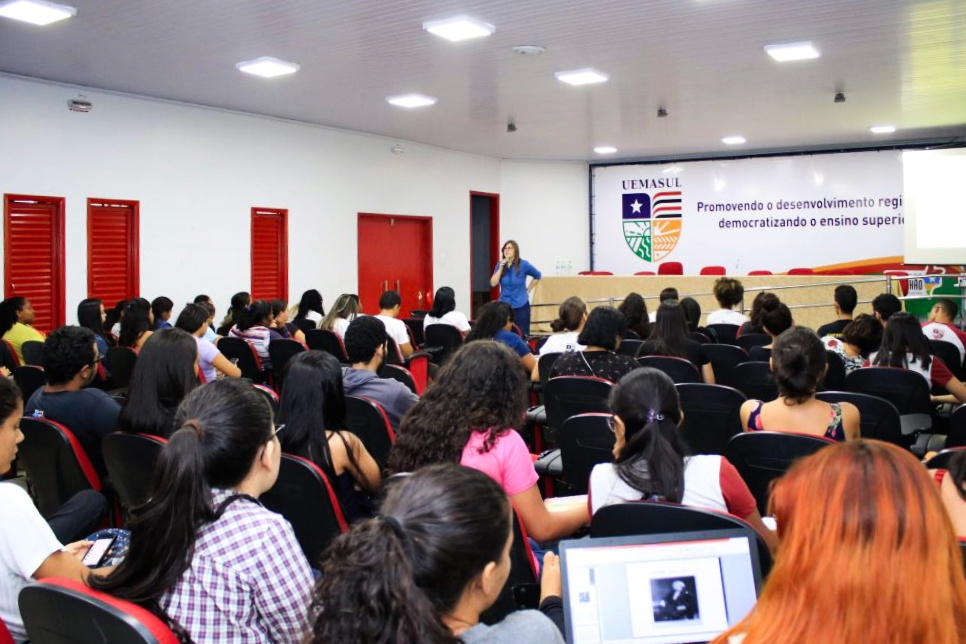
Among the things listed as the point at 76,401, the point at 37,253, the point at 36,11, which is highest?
the point at 36,11

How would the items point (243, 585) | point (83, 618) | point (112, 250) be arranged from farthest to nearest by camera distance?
point (112, 250) → point (243, 585) → point (83, 618)

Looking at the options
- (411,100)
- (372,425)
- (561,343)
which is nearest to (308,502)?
(372,425)

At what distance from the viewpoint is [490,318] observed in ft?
17.6

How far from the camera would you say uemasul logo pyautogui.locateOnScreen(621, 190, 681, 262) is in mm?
14844

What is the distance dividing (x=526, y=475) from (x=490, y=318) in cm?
282

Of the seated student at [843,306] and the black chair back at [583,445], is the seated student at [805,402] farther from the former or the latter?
the seated student at [843,306]

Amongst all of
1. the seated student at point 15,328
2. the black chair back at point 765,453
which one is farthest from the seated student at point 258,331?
the black chair back at point 765,453

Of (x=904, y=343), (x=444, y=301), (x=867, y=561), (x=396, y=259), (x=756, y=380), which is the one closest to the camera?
(x=867, y=561)

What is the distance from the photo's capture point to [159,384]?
3.34 m

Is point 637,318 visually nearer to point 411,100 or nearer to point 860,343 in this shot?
point 860,343

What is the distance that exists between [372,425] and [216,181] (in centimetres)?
709

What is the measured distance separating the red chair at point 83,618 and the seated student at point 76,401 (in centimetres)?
215

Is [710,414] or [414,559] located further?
[710,414]

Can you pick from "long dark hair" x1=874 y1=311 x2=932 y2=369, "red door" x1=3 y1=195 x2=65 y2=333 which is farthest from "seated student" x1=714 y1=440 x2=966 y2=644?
"red door" x1=3 y1=195 x2=65 y2=333
